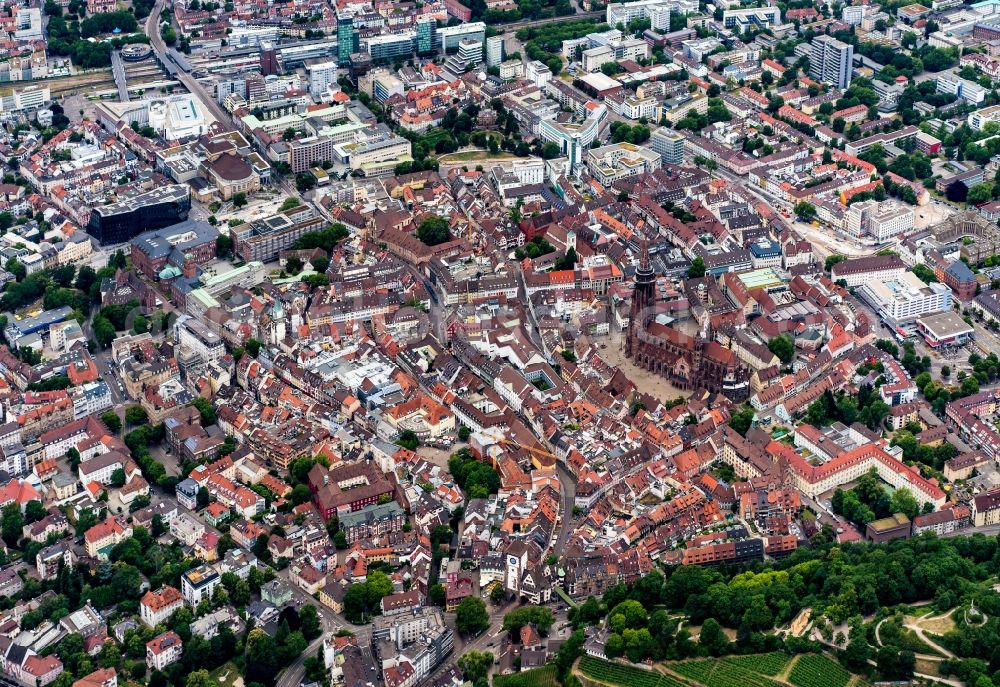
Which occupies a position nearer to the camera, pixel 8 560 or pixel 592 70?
pixel 8 560

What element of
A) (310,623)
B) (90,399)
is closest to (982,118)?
(90,399)

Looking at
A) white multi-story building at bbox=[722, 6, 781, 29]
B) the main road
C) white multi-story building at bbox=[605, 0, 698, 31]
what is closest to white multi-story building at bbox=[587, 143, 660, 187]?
white multi-story building at bbox=[605, 0, 698, 31]

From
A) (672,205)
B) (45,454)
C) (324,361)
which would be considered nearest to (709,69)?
(672,205)

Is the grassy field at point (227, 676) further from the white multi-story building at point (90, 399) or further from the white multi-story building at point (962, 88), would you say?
the white multi-story building at point (962, 88)

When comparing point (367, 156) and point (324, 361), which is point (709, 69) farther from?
point (324, 361)

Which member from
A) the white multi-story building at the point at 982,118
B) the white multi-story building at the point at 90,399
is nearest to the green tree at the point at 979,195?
the white multi-story building at the point at 982,118

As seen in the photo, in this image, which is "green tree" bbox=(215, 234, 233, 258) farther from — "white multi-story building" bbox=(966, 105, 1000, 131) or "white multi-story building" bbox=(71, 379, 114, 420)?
"white multi-story building" bbox=(966, 105, 1000, 131)

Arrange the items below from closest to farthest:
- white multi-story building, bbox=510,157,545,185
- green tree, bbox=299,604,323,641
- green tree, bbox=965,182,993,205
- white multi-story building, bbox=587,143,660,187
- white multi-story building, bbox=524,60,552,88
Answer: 1. green tree, bbox=299,604,323,641
2. green tree, bbox=965,182,993,205
3. white multi-story building, bbox=510,157,545,185
4. white multi-story building, bbox=587,143,660,187
5. white multi-story building, bbox=524,60,552,88
